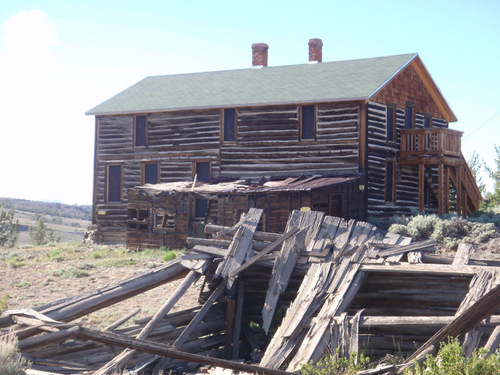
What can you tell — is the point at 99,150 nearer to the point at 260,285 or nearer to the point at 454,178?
the point at 454,178

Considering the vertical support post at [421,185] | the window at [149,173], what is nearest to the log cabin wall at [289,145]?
the vertical support post at [421,185]

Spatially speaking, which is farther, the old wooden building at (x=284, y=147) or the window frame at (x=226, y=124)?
the window frame at (x=226, y=124)

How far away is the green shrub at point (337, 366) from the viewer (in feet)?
26.5

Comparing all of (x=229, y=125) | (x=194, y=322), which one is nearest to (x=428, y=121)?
(x=229, y=125)

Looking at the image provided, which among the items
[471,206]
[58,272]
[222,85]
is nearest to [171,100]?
[222,85]

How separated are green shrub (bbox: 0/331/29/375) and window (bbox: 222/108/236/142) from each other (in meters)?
20.3

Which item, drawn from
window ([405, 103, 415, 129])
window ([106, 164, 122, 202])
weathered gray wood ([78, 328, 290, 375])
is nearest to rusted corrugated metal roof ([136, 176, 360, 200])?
window ([106, 164, 122, 202])

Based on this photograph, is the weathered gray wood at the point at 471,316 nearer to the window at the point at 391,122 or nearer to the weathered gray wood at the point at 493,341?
the weathered gray wood at the point at 493,341

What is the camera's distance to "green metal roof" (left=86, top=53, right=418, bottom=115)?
26938 millimetres

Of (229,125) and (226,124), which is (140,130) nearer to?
(226,124)

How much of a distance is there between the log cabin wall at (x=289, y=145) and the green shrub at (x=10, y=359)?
18.9 m

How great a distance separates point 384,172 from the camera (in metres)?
27.1

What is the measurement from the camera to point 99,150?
102 feet

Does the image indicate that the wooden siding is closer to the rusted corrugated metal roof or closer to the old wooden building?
the old wooden building
